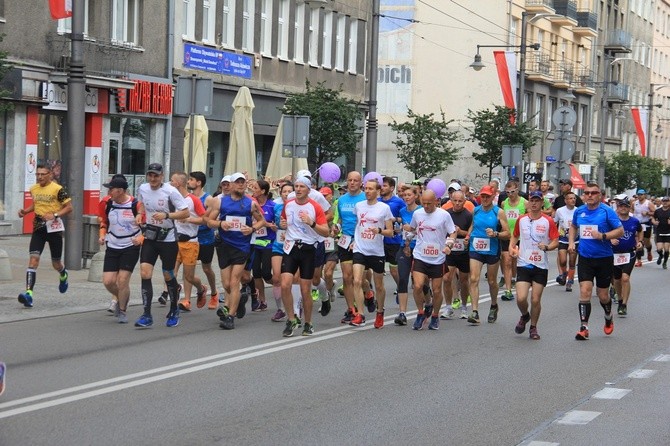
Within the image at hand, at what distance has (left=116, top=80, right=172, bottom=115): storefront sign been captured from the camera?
31703 mm

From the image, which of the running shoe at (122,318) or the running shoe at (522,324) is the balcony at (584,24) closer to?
the running shoe at (522,324)

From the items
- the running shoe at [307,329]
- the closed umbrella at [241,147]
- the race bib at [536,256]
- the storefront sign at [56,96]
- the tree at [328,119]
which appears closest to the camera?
the running shoe at [307,329]

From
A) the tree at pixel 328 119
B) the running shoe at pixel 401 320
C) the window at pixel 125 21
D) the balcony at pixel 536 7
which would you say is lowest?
the running shoe at pixel 401 320

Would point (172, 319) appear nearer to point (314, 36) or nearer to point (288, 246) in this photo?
point (288, 246)

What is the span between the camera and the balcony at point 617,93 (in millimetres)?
78500

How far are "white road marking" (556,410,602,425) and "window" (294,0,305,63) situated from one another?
32.9m

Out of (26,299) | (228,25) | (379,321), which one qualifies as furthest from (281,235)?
(228,25)

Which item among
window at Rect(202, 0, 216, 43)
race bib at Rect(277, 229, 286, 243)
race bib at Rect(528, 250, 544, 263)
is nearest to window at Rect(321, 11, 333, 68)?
window at Rect(202, 0, 216, 43)

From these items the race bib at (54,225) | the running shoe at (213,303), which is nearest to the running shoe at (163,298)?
the running shoe at (213,303)

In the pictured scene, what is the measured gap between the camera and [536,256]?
14.9m

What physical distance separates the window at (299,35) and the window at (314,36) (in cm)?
68

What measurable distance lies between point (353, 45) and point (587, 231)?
32.4 m

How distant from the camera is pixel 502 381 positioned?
1138 cm

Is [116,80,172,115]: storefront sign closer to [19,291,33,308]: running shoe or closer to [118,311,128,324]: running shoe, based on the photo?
[19,291,33,308]: running shoe
